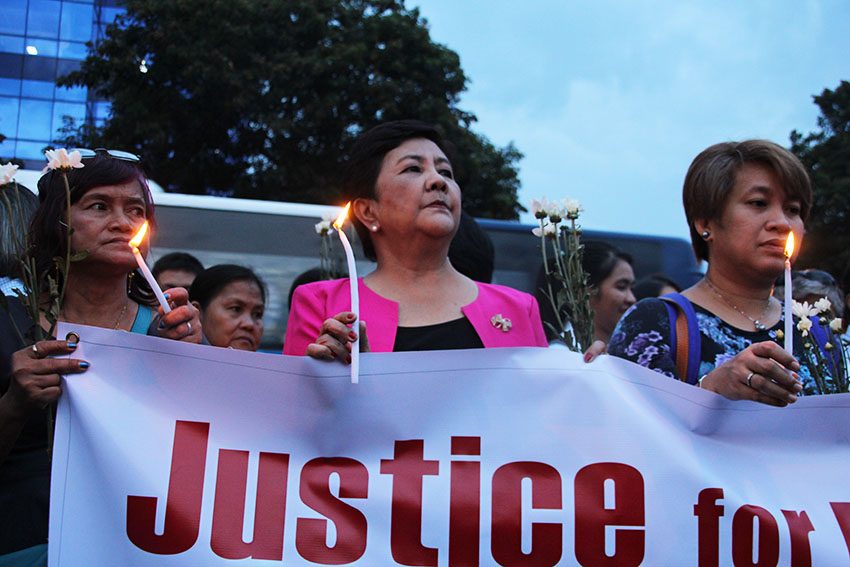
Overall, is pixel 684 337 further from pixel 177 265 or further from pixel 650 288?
pixel 650 288

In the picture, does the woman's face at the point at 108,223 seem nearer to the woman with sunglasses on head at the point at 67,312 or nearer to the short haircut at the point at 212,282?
the woman with sunglasses on head at the point at 67,312

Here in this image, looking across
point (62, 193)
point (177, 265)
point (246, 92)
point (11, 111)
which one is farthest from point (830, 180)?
point (62, 193)

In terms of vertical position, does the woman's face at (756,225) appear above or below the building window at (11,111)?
below

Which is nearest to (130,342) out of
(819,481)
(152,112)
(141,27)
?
(819,481)

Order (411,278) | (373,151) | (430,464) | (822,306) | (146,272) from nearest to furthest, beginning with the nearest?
(146,272)
(430,464)
(822,306)
(411,278)
(373,151)

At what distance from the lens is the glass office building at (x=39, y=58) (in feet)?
81.2

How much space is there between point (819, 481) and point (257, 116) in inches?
667

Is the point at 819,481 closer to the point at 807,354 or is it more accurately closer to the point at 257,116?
the point at 807,354

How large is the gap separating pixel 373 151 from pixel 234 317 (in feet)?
6.34

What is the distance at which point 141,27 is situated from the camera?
1839 centimetres

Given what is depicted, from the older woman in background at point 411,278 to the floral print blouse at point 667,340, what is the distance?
0.86 feet

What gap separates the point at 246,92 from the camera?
1784 cm

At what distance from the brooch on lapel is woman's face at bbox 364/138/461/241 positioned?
28 cm

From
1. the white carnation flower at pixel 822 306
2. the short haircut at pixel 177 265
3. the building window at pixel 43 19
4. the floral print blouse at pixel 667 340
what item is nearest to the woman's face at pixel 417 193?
the floral print blouse at pixel 667 340
